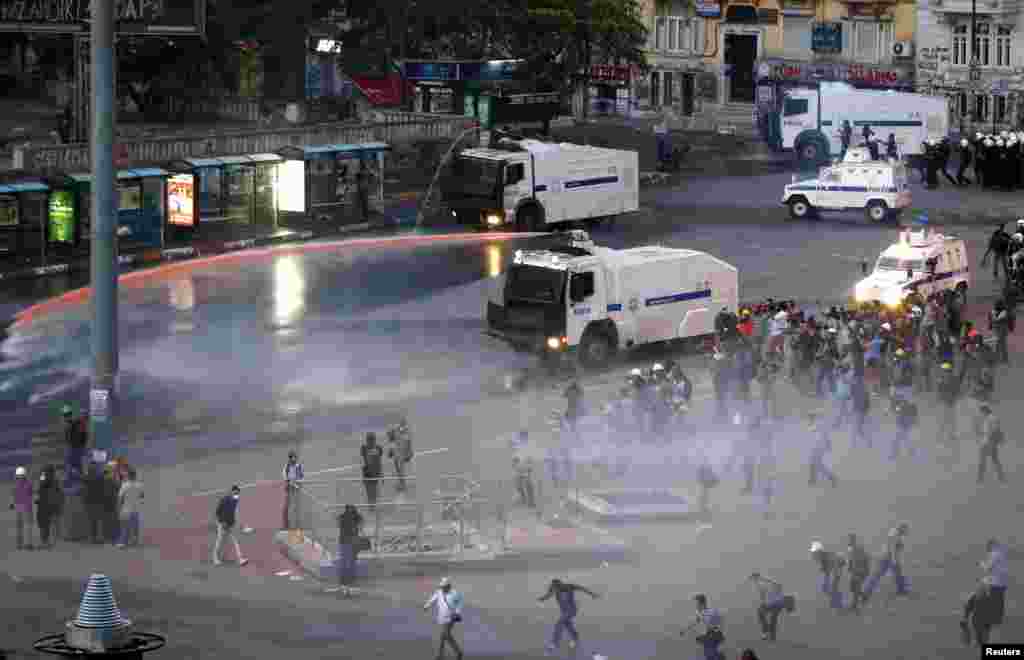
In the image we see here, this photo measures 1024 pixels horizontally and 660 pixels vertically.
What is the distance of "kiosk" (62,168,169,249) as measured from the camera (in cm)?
5684

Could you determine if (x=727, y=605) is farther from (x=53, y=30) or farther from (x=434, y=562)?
(x=53, y=30)

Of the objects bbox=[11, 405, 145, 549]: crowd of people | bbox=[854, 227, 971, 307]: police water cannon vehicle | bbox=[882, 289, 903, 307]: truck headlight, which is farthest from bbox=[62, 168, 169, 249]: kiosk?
bbox=[11, 405, 145, 549]: crowd of people

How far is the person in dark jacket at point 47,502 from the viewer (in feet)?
109

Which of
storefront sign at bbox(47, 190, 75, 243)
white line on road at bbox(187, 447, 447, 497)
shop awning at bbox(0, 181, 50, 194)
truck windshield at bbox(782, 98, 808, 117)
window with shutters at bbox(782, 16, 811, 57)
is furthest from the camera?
window with shutters at bbox(782, 16, 811, 57)

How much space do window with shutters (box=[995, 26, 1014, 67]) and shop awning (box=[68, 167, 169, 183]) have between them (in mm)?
45082

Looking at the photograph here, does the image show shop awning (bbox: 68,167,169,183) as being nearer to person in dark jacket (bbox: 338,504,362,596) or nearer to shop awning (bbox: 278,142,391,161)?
shop awning (bbox: 278,142,391,161)

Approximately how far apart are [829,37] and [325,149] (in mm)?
39203

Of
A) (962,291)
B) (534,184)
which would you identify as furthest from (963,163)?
(962,291)

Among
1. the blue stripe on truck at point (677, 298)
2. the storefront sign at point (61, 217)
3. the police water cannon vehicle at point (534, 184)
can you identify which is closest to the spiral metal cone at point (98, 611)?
the blue stripe on truck at point (677, 298)

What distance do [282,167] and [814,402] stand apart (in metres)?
25.0

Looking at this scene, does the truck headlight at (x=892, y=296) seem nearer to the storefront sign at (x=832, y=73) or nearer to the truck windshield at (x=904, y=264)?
the truck windshield at (x=904, y=264)

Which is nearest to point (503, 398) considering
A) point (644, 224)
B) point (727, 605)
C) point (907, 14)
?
point (727, 605)

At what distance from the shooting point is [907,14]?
96.9 m

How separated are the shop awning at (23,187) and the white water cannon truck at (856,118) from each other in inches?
1386
